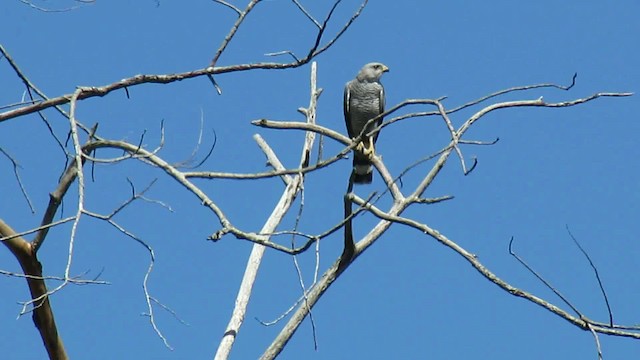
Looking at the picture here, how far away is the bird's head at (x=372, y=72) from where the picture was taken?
9070mm

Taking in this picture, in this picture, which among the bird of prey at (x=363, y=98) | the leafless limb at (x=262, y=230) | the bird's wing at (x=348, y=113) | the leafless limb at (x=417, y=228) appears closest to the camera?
the leafless limb at (x=417, y=228)

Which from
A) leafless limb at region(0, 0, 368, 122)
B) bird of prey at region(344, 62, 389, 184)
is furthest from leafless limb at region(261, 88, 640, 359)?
bird of prey at region(344, 62, 389, 184)

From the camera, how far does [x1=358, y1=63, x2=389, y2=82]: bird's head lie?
29.8ft

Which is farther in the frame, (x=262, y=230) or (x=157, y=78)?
(x=262, y=230)

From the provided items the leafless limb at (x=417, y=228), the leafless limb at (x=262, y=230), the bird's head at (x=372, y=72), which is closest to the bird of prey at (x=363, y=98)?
the bird's head at (x=372, y=72)

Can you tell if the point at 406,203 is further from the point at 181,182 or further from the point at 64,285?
the point at 64,285

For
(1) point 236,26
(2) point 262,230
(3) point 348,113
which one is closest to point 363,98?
(3) point 348,113

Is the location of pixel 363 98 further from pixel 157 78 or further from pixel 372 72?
pixel 157 78

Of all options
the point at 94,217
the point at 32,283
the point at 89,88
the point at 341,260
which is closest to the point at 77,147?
the point at 94,217

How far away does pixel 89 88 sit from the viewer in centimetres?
434

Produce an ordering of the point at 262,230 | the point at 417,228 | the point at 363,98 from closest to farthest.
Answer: the point at 417,228
the point at 262,230
the point at 363,98

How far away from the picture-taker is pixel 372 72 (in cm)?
909

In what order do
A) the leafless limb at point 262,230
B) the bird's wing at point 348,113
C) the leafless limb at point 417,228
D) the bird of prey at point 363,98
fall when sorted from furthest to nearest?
the bird's wing at point 348,113 < the bird of prey at point 363,98 < the leafless limb at point 262,230 < the leafless limb at point 417,228

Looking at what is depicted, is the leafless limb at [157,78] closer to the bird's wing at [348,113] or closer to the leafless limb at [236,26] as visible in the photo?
the leafless limb at [236,26]
